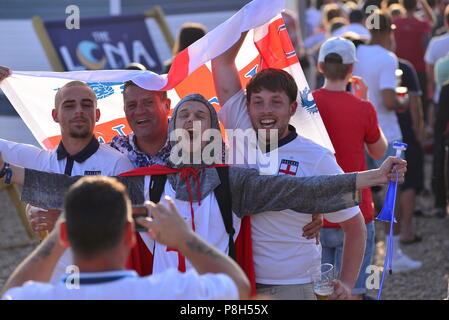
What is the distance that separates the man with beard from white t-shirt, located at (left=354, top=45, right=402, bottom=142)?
10.6ft

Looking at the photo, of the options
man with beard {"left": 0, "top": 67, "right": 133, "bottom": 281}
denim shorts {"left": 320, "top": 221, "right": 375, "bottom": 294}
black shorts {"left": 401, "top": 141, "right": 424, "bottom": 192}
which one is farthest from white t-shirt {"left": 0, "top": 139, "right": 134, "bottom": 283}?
black shorts {"left": 401, "top": 141, "right": 424, "bottom": 192}

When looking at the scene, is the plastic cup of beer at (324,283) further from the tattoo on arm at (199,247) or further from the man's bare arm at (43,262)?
the man's bare arm at (43,262)

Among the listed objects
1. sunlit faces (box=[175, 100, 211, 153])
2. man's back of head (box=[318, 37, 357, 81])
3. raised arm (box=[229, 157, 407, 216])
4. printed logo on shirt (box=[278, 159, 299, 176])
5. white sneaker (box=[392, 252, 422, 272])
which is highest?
man's back of head (box=[318, 37, 357, 81])

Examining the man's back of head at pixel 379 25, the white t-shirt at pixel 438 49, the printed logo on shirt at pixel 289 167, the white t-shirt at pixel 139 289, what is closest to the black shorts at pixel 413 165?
the man's back of head at pixel 379 25

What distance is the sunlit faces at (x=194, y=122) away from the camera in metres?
3.81

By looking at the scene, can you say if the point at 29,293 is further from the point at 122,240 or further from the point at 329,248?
the point at 329,248

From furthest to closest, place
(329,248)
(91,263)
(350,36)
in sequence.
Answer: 1. (350,36)
2. (329,248)
3. (91,263)

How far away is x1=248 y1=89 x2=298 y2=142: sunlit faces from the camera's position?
407 centimetres

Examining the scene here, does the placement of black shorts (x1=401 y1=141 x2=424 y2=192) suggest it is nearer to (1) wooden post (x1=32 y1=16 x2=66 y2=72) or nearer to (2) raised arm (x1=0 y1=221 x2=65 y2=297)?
(1) wooden post (x1=32 y1=16 x2=66 y2=72)

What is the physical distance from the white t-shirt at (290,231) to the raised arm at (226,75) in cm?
43

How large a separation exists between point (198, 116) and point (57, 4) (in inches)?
286

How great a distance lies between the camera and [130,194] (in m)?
3.83

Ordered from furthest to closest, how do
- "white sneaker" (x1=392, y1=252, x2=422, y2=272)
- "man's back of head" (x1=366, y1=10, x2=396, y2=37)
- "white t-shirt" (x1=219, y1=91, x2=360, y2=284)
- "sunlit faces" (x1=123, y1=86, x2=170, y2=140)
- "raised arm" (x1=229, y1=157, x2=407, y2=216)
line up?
1. "white sneaker" (x1=392, y1=252, x2=422, y2=272)
2. "man's back of head" (x1=366, y1=10, x2=396, y2=37)
3. "sunlit faces" (x1=123, y1=86, x2=170, y2=140)
4. "white t-shirt" (x1=219, y1=91, x2=360, y2=284)
5. "raised arm" (x1=229, y1=157, x2=407, y2=216)

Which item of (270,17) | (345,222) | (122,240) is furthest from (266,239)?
(122,240)
